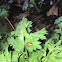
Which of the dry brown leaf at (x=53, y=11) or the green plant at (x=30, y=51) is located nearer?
the green plant at (x=30, y=51)

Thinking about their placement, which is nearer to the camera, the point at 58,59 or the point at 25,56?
the point at 58,59

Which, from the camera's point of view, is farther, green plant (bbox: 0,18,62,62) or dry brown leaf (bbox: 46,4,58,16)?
dry brown leaf (bbox: 46,4,58,16)

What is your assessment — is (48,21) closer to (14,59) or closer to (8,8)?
(8,8)

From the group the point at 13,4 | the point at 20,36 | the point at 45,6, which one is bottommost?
the point at 20,36

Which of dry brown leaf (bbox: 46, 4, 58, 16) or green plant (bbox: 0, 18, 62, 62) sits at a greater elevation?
dry brown leaf (bbox: 46, 4, 58, 16)

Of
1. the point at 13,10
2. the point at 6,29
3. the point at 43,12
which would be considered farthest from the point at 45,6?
the point at 6,29

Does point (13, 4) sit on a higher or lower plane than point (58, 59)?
higher

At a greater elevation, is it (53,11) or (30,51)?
(53,11)

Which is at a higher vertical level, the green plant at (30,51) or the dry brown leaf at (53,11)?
the dry brown leaf at (53,11)

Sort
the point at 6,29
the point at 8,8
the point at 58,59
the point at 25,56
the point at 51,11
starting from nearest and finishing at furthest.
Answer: the point at 58,59 → the point at 25,56 → the point at 6,29 → the point at 51,11 → the point at 8,8

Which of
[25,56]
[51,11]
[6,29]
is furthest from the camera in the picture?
[51,11]

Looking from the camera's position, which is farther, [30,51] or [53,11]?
[53,11]
